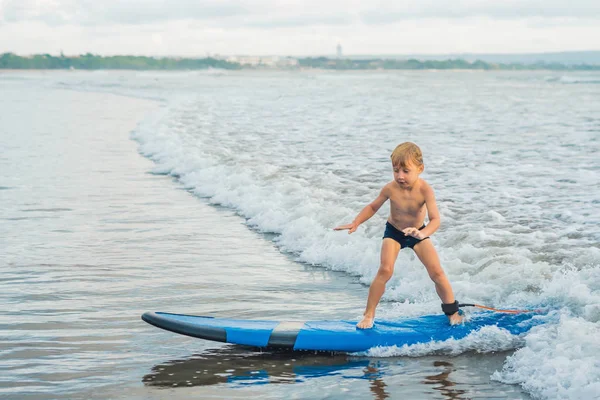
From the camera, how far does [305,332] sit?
231 inches

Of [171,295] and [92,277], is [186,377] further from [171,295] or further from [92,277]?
[92,277]

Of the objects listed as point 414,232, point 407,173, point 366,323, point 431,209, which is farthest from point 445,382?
point 407,173

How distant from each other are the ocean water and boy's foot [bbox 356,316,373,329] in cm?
20

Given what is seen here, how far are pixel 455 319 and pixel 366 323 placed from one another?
27.6 inches

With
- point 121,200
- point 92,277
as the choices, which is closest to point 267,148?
point 121,200

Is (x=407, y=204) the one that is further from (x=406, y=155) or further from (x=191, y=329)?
(x=191, y=329)

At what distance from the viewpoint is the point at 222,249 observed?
30.7 feet

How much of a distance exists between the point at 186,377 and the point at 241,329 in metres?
0.66

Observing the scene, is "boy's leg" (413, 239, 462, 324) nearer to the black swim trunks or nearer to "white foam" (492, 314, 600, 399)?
the black swim trunks

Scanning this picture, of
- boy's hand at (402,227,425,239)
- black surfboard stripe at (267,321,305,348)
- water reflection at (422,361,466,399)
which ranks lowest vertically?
water reflection at (422,361,466,399)

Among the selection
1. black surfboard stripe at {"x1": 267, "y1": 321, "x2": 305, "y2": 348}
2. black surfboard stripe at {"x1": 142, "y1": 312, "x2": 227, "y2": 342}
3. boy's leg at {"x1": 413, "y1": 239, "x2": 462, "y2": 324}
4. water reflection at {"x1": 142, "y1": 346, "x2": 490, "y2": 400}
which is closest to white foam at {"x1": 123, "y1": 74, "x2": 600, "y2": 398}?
water reflection at {"x1": 142, "y1": 346, "x2": 490, "y2": 400}

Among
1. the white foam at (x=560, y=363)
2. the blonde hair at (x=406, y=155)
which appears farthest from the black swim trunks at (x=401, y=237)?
the white foam at (x=560, y=363)

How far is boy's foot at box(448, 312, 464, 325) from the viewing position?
611 centimetres

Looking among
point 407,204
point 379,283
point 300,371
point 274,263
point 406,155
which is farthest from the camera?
point 274,263
